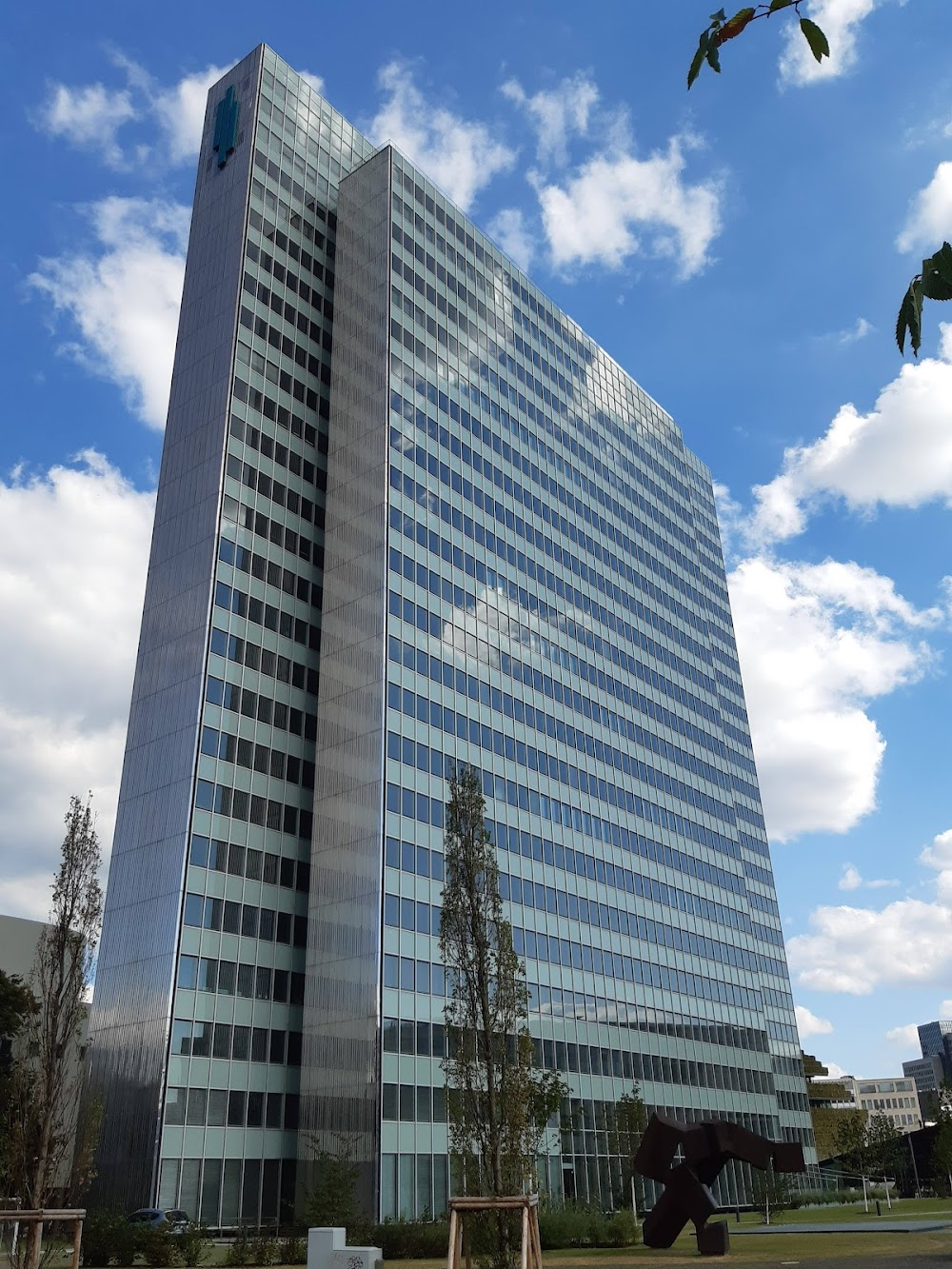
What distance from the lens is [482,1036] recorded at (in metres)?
27.1

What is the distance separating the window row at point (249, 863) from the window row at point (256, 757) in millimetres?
4385

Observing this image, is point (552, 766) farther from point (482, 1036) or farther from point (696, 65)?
point (696, 65)

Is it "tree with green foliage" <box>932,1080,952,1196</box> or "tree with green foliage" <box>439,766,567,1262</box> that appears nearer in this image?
"tree with green foliage" <box>439,766,567,1262</box>

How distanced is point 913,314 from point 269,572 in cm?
6271

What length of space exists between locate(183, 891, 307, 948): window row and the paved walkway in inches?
1021

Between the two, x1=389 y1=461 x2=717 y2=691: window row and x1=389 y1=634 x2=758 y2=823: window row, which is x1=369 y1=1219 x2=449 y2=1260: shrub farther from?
x1=389 y1=461 x2=717 y2=691: window row

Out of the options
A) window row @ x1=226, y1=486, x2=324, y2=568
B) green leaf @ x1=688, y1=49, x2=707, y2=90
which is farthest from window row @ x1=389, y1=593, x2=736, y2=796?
green leaf @ x1=688, y1=49, x2=707, y2=90

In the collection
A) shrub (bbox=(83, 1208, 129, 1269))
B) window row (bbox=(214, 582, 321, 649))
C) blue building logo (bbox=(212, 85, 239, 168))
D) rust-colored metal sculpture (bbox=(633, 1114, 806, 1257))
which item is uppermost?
blue building logo (bbox=(212, 85, 239, 168))

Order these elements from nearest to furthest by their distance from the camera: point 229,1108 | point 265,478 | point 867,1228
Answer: point 867,1228, point 229,1108, point 265,478

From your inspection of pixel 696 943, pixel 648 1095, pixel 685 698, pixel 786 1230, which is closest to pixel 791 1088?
pixel 696 943

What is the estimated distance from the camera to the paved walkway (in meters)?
40.9

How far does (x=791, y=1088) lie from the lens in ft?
307

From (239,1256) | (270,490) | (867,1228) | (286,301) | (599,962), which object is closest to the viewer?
(239,1256)

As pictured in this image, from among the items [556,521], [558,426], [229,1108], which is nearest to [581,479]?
[558,426]
